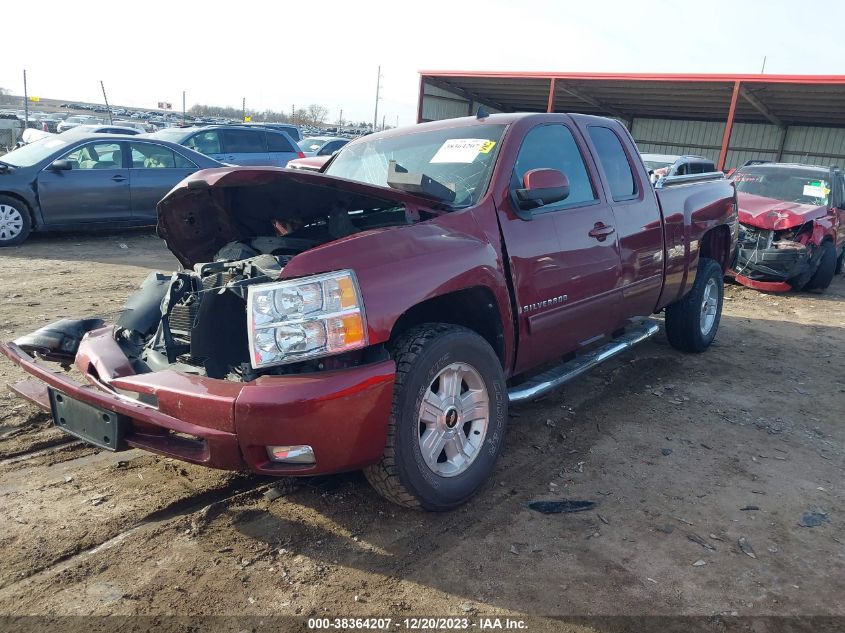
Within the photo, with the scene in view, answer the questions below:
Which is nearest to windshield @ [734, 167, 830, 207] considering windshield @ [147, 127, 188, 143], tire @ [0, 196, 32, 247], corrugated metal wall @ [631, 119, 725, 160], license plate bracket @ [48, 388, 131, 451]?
license plate bracket @ [48, 388, 131, 451]

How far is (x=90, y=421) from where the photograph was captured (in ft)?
9.34

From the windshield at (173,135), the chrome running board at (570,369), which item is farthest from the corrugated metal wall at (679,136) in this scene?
the chrome running board at (570,369)

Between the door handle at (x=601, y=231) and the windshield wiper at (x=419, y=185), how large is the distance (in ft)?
3.44

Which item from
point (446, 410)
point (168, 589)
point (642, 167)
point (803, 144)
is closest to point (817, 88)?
point (803, 144)

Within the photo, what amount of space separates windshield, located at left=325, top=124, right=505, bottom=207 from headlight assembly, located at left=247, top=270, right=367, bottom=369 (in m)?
1.15

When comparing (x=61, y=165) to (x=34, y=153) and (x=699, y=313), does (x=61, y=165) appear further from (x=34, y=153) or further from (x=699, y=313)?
(x=699, y=313)

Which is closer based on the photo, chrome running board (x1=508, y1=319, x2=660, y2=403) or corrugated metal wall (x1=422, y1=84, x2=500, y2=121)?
chrome running board (x1=508, y1=319, x2=660, y2=403)

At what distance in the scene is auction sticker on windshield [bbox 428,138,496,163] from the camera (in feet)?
12.5

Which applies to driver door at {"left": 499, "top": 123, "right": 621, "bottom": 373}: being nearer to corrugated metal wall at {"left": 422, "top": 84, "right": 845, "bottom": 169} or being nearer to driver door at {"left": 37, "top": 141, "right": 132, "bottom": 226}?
driver door at {"left": 37, "top": 141, "right": 132, "bottom": 226}

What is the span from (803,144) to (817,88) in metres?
5.65

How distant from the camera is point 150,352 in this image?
3.28 meters

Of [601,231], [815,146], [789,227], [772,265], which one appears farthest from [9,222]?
[815,146]

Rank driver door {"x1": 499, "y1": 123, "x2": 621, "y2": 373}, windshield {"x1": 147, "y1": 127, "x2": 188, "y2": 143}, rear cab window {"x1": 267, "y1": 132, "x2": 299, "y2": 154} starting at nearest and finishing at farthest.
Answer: driver door {"x1": 499, "y1": 123, "x2": 621, "y2": 373} → windshield {"x1": 147, "y1": 127, "x2": 188, "y2": 143} → rear cab window {"x1": 267, "y1": 132, "x2": 299, "y2": 154}

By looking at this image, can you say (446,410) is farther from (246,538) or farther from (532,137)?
(532,137)
